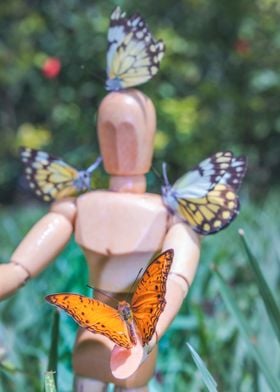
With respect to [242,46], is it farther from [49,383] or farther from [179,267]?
[49,383]

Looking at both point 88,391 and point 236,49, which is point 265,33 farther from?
point 88,391

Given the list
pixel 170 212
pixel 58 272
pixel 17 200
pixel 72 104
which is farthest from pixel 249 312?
pixel 17 200

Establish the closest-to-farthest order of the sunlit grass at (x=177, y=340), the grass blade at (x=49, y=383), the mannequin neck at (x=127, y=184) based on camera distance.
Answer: the grass blade at (x=49, y=383)
the mannequin neck at (x=127, y=184)
the sunlit grass at (x=177, y=340)

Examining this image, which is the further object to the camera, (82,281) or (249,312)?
(249,312)

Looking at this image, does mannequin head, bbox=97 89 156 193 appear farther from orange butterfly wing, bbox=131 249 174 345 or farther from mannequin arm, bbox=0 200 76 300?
orange butterfly wing, bbox=131 249 174 345

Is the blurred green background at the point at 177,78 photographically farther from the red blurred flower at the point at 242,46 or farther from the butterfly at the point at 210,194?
the butterfly at the point at 210,194

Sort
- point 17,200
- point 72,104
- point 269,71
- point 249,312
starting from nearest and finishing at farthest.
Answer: point 249,312 → point 72,104 → point 269,71 → point 17,200

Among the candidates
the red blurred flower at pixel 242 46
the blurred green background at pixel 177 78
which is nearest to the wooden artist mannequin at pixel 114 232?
the blurred green background at pixel 177 78

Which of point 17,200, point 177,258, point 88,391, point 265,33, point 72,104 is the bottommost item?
point 17,200
